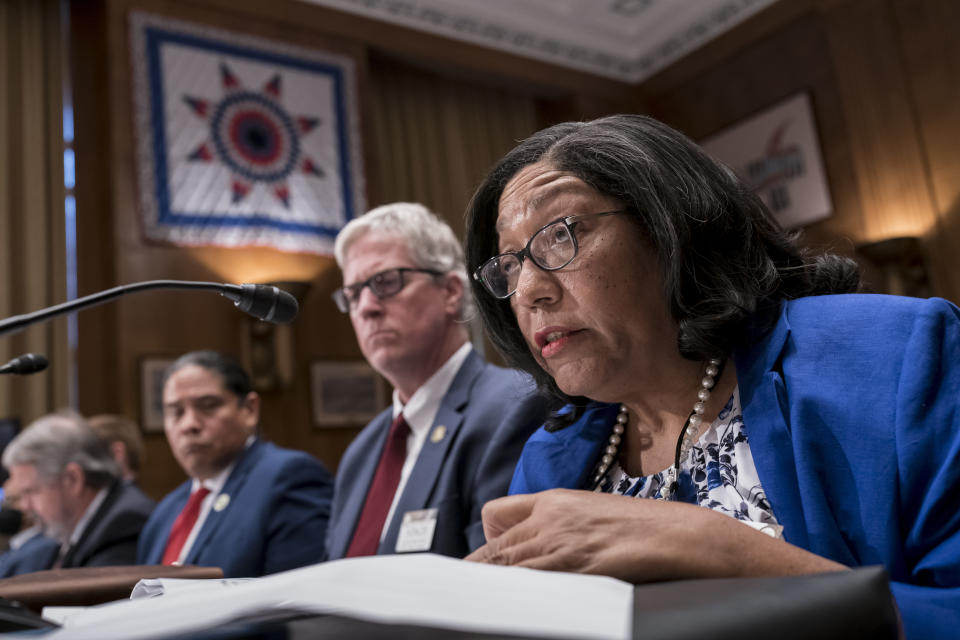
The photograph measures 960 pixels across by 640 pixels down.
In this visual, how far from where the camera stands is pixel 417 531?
2.04m

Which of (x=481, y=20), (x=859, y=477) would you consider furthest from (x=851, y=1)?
(x=859, y=477)

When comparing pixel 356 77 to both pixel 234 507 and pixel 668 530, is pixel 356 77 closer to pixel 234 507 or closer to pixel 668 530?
pixel 234 507

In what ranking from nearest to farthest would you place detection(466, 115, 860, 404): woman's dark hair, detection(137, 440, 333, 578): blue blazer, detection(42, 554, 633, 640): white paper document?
1. detection(42, 554, 633, 640): white paper document
2. detection(466, 115, 860, 404): woman's dark hair
3. detection(137, 440, 333, 578): blue blazer

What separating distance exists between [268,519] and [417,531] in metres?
0.91

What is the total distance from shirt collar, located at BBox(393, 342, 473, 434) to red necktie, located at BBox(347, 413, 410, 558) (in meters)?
0.04

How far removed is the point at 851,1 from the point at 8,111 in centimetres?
621

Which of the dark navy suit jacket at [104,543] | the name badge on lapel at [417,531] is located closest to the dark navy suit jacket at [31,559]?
the dark navy suit jacket at [104,543]

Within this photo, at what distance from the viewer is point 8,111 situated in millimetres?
5668

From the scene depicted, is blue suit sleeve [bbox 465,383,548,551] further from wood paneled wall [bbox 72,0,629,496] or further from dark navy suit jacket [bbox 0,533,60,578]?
wood paneled wall [bbox 72,0,629,496]

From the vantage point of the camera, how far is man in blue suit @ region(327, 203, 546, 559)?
201 centimetres

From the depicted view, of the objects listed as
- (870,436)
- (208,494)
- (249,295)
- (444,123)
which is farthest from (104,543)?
(444,123)

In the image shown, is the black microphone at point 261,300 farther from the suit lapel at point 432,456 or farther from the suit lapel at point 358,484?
the suit lapel at point 358,484

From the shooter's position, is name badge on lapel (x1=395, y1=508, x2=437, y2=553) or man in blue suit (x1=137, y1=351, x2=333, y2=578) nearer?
name badge on lapel (x1=395, y1=508, x2=437, y2=553)

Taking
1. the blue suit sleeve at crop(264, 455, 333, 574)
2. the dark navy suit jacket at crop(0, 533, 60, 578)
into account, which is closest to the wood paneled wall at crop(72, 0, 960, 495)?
the dark navy suit jacket at crop(0, 533, 60, 578)
